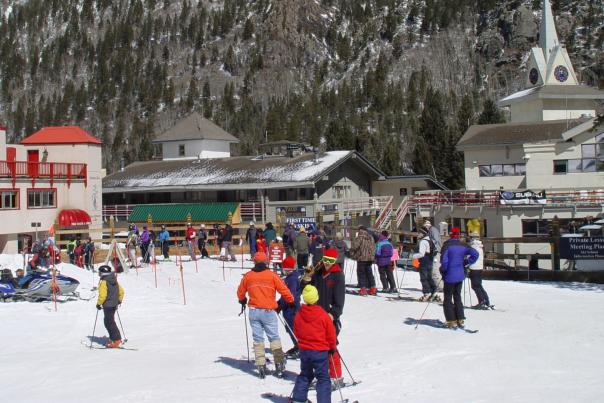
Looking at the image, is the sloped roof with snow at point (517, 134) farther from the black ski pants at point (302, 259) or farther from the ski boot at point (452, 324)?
the ski boot at point (452, 324)

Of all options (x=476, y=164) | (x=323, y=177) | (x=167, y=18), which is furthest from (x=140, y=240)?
(x=167, y=18)

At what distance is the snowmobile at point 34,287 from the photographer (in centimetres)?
1803

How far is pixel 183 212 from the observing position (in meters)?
49.6

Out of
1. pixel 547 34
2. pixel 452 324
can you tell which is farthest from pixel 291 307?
pixel 547 34

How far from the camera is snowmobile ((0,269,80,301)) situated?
18.0m

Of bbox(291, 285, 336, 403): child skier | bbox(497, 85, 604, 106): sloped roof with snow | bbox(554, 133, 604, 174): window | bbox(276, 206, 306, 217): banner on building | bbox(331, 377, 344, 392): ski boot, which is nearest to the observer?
bbox(291, 285, 336, 403): child skier

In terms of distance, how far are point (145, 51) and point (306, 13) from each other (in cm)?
3638

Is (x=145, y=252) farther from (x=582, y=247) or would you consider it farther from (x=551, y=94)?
(x=551, y=94)

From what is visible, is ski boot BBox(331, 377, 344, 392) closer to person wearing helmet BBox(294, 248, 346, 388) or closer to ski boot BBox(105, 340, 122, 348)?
person wearing helmet BBox(294, 248, 346, 388)

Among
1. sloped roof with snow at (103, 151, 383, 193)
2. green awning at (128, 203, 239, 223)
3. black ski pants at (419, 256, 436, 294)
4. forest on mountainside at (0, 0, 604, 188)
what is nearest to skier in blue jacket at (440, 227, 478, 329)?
black ski pants at (419, 256, 436, 294)

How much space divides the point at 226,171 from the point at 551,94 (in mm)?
23594

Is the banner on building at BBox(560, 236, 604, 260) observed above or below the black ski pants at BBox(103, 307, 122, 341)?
above

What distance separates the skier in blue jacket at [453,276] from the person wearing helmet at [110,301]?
18.8ft

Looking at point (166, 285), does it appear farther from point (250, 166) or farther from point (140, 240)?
point (250, 166)
